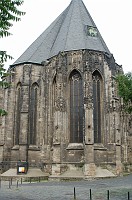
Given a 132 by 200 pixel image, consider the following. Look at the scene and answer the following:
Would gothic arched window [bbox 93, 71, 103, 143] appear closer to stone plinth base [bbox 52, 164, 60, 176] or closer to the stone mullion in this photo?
the stone mullion

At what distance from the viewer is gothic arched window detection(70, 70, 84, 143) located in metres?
24.8

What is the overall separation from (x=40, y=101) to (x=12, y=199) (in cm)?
1620

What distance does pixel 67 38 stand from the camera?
91.9ft

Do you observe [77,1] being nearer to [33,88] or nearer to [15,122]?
[33,88]

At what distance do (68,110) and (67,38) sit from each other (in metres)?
7.89

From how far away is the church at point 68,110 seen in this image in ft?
78.4

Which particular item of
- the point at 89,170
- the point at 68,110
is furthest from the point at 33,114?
the point at 89,170

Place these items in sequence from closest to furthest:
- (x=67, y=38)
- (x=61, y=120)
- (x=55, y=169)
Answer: (x=55, y=169)
(x=61, y=120)
(x=67, y=38)

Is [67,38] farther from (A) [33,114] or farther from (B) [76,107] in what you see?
(A) [33,114]

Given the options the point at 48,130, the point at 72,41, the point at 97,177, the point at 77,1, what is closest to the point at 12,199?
the point at 97,177

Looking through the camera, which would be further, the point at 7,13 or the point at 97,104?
the point at 97,104

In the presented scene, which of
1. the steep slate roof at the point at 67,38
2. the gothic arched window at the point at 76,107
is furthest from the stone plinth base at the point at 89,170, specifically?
the steep slate roof at the point at 67,38

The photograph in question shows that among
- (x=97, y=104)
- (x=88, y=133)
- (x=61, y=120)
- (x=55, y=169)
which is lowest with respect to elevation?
(x=55, y=169)

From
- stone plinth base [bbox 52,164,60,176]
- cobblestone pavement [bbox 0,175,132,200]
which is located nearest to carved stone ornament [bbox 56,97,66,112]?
stone plinth base [bbox 52,164,60,176]
